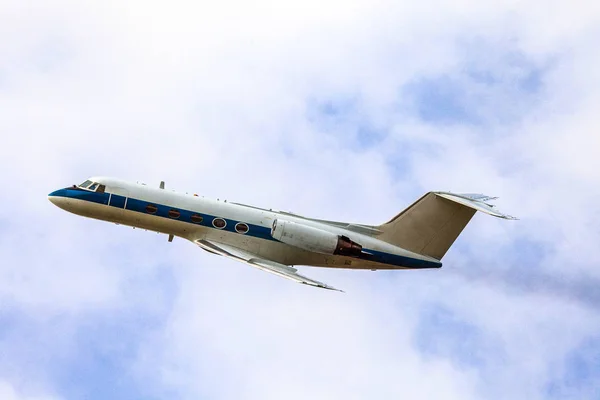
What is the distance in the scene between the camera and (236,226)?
47.0 metres

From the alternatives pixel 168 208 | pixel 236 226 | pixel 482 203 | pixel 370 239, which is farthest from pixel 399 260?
pixel 168 208

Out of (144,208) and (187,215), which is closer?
(144,208)

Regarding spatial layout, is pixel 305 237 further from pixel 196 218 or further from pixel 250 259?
pixel 196 218

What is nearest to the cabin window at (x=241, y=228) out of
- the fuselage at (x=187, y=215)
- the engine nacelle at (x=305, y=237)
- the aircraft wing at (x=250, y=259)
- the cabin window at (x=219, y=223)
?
the fuselage at (x=187, y=215)

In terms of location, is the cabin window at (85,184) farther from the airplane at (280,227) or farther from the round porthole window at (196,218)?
the round porthole window at (196,218)

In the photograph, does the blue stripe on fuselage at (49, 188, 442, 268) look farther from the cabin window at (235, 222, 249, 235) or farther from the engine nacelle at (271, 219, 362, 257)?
the engine nacelle at (271, 219, 362, 257)

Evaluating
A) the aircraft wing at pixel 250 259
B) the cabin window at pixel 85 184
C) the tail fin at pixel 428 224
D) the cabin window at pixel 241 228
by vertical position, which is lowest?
the aircraft wing at pixel 250 259

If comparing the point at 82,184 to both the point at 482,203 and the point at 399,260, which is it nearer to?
the point at 399,260

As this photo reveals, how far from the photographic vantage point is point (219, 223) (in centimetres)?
4681

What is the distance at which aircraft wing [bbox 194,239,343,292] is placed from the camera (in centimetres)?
4503

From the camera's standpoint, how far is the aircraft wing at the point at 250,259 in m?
45.0

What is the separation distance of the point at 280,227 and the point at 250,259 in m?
2.30

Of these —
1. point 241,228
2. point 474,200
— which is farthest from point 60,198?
point 474,200

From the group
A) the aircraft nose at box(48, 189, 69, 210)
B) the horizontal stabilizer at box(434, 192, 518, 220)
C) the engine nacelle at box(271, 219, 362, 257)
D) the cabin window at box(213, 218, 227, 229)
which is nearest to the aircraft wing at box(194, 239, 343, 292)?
the cabin window at box(213, 218, 227, 229)
